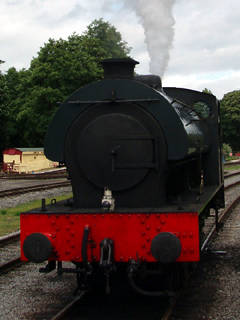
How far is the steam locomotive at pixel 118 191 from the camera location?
5.20m

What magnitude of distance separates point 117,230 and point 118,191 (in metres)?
0.57

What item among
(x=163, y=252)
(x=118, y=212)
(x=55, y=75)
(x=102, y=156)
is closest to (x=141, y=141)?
(x=102, y=156)

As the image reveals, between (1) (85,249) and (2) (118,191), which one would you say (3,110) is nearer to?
(2) (118,191)

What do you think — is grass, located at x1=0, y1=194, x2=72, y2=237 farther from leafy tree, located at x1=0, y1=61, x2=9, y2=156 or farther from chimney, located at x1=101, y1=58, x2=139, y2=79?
leafy tree, located at x1=0, y1=61, x2=9, y2=156

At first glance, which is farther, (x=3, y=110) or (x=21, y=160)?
(x=3, y=110)

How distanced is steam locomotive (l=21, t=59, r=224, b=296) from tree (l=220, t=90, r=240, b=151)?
5867 centimetres

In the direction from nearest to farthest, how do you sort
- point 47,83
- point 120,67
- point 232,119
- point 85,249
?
1. point 85,249
2. point 120,67
3. point 47,83
4. point 232,119

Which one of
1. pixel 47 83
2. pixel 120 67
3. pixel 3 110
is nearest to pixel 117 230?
pixel 120 67

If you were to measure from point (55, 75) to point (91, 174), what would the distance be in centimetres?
3213

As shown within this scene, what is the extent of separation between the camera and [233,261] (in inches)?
311

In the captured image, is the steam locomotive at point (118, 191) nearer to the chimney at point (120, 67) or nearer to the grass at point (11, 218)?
the chimney at point (120, 67)

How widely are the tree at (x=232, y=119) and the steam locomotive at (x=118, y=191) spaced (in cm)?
5867

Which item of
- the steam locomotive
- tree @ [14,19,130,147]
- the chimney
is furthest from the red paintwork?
tree @ [14,19,130,147]

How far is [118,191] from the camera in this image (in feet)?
18.6
